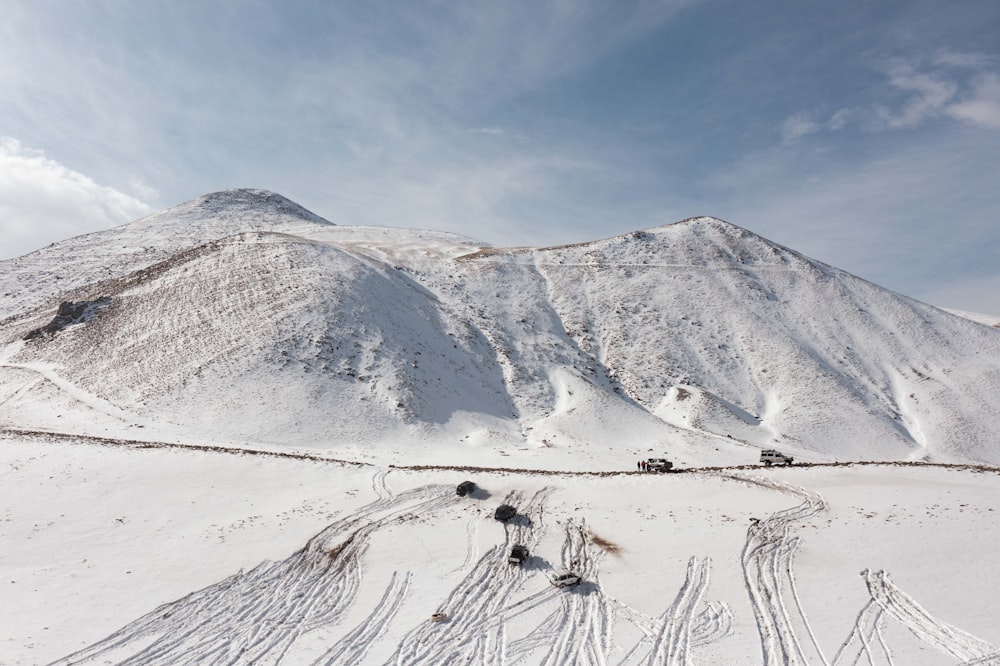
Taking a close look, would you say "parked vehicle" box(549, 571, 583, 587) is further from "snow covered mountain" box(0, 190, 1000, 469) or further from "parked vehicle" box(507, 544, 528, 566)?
"snow covered mountain" box(0, 190, 1000, 469)

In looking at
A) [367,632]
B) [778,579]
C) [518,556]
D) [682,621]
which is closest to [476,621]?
[367,632]

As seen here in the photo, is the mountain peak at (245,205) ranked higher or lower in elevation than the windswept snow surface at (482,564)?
higher

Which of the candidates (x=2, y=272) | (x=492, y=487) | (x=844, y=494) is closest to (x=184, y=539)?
(x=492, y=487)

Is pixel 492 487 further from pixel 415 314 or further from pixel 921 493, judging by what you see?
pixel 415 314

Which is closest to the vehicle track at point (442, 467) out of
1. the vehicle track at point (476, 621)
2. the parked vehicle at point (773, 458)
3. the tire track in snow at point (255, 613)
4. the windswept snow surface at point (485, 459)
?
the windswept snow surface at point (485, 459)

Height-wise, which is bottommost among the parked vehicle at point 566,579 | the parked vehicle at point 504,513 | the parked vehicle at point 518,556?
the parked vehicle at point 566,579

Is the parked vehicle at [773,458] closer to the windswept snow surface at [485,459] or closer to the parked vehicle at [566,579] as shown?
the windswept snow surface at [485,459]

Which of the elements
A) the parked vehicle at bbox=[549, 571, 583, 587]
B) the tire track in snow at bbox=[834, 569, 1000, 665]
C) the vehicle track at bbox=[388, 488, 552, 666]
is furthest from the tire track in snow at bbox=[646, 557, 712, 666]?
the vehicle track at bbox=[388, 488, 552, 666]

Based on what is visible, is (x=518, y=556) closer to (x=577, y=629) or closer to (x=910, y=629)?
(x=577, y=629)
